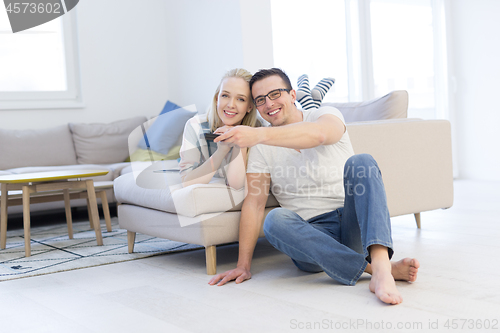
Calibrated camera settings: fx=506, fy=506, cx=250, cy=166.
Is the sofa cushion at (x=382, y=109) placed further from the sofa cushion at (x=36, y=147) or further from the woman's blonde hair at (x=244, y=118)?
the sofa cushion at (x=36, y=147)

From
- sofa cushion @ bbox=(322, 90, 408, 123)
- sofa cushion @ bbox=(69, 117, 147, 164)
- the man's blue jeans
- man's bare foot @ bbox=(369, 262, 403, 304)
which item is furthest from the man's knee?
sofa cushion @ bbox=(69, 117, 147, 164)

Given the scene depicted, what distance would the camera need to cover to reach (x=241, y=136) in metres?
1.46

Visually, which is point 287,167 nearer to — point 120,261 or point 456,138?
point 120,261

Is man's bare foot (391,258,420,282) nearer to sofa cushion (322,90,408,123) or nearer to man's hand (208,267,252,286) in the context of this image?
man's hand (208,267,252,286)

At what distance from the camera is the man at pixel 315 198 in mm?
1609

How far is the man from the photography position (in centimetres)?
161

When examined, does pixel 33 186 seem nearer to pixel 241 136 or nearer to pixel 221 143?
pixel 221 143

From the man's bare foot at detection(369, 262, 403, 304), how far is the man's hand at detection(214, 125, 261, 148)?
57cm

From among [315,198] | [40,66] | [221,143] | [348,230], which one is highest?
[40,66]

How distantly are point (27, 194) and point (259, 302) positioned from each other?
1.64 metres

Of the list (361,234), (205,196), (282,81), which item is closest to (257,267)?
(205,196)

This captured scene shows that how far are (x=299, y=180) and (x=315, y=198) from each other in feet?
0.30

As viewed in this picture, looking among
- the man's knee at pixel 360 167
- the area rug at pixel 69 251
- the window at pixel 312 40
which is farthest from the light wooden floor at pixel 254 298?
the window at pixel 312 40

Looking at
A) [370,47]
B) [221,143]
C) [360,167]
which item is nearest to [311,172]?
[360,167]
